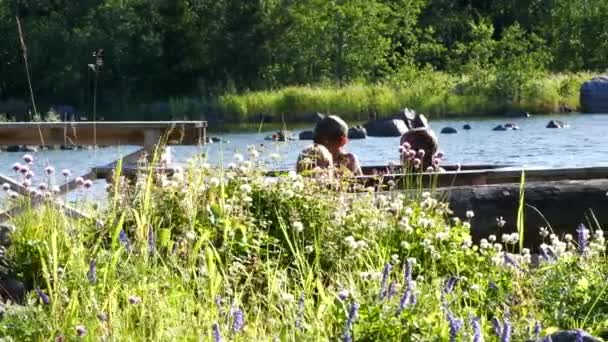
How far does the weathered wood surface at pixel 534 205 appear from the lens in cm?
719

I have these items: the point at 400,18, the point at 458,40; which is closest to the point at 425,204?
the point at 400,18

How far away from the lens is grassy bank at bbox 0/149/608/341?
4.10 m

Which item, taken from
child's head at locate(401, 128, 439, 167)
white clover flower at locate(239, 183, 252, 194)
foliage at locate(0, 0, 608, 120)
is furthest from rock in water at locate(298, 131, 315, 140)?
white clover flower at locate(239, 183, 252, 194)

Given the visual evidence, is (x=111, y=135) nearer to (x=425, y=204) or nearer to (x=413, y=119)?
(x=425, y=204)

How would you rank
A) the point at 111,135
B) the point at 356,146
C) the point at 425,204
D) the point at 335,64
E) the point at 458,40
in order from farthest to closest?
1. the point at 458,40
2. the point at 335,64
3. the point at 356,146
4. the point at 111,135
5. the point at 425,204

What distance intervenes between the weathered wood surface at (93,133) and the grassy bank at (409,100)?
36.6 metres

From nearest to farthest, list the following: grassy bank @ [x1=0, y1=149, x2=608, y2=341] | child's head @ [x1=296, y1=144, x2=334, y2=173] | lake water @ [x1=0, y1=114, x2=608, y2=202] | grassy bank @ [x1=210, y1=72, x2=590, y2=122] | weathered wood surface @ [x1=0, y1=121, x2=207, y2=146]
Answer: grassy bank @ [x1=0, y1=149, x2=608, y2=341] < child's head @ [x1=296, y1=144, x2=334, y2=173] < weathered wood surface @ [x1=0, y1=121, x2=207, y2=146] < lake water @ [x1=0, y1=114, x2=608, y2=202] < grassy bank @ [x1=210, y1=72, x2=590, y2=122]

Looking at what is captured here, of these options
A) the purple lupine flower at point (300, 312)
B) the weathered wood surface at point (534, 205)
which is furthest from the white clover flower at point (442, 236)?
the purple lupine flower at point (300, 312)

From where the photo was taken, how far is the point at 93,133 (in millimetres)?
7789

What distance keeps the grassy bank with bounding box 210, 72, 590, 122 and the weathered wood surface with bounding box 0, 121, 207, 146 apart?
36.6 m

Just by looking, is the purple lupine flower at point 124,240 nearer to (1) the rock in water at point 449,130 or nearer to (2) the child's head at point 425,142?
(2) the child's head at point 425,142

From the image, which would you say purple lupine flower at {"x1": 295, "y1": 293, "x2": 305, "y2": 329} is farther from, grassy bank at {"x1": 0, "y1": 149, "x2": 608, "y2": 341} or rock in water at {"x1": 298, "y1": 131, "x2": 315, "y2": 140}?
rock in water at {"x1": 298, "y1": 131, "x2": 315, "y2": 140}

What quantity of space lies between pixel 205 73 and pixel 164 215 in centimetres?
5559

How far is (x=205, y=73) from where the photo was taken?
201ft
